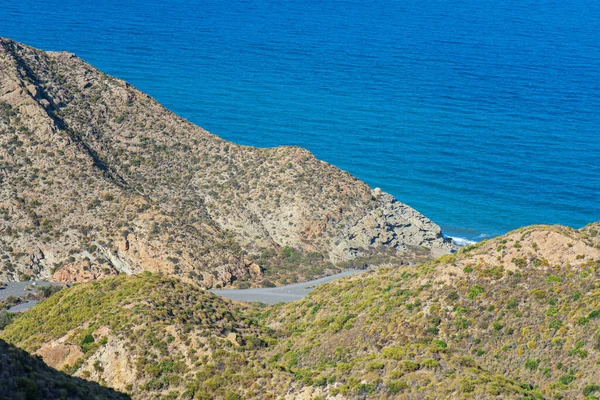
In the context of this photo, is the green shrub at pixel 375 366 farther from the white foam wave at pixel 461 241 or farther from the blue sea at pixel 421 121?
the blue sea at pixel 421 121

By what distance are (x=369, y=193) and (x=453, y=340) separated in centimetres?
5177

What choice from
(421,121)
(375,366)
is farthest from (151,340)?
(421,121)

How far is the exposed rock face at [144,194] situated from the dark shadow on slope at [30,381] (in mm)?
44344

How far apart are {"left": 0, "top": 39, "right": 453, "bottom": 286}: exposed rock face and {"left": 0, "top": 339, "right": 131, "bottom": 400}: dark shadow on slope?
44.3m

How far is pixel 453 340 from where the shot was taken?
5244 centimetres

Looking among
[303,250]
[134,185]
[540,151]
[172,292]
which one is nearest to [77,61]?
[134,185]

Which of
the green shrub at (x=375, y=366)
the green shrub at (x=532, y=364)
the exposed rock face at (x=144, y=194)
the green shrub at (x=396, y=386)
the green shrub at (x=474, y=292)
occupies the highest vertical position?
the exposed rock face at (x=144, y=194)

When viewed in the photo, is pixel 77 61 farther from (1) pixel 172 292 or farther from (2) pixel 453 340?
(2) pixel 453 340

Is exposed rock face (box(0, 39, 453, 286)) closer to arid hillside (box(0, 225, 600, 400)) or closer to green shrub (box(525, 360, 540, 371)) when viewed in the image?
arid hillside (box(0, 225, 600, 400))

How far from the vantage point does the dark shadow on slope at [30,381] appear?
114ft

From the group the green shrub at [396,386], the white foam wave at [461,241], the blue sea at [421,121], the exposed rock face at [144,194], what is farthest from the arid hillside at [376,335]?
the blue sea at [421,121]

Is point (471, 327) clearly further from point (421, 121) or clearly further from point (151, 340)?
point (421, 121)

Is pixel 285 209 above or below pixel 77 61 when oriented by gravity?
below

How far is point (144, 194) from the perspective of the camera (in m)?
95.4
